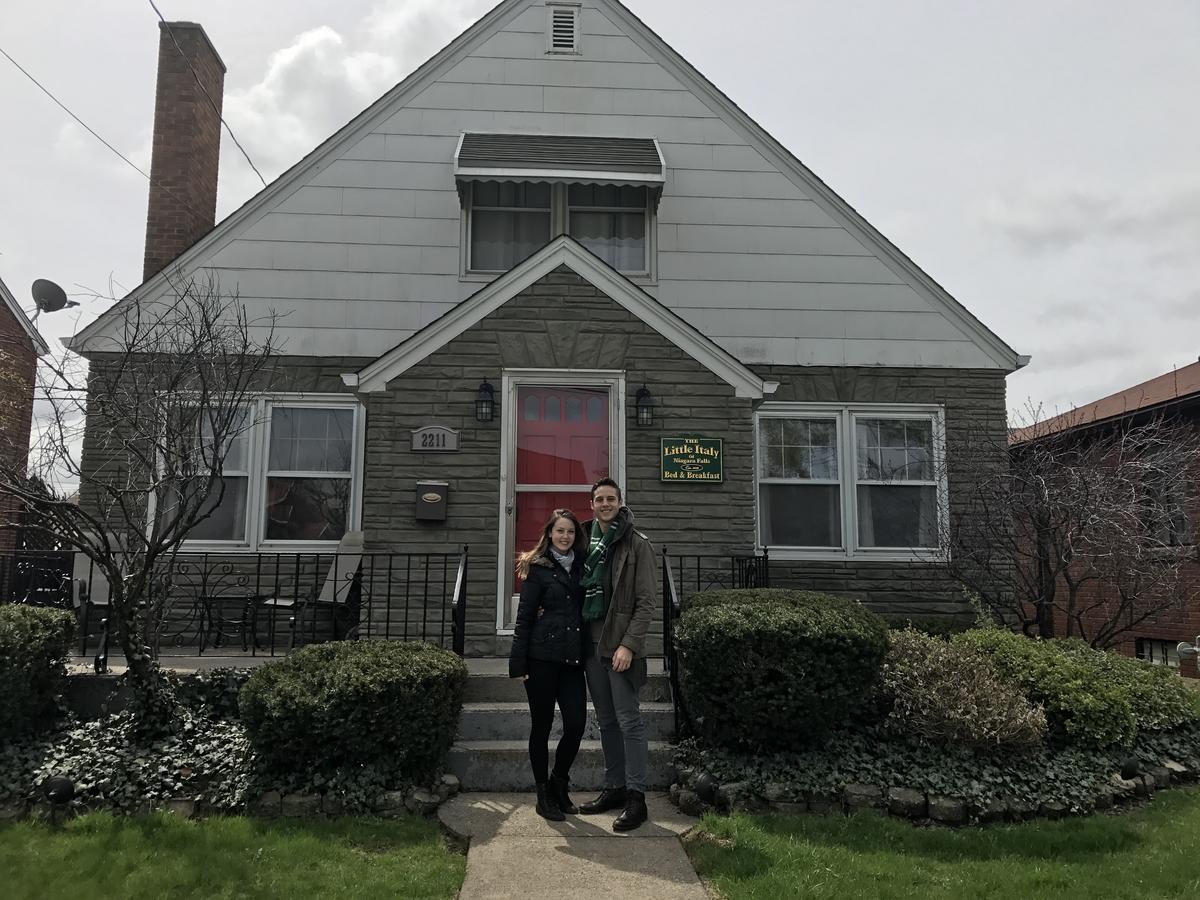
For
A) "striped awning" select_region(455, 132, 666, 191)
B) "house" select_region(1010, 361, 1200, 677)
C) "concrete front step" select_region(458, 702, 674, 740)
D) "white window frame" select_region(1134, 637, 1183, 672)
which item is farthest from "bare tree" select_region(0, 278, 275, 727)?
"white window frame" select_region(1134, 637, 1183, 672)

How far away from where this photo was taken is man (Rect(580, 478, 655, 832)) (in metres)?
4.72

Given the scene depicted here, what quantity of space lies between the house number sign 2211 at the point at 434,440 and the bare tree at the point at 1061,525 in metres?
5.21

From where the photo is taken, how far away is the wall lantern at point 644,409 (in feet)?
25.7

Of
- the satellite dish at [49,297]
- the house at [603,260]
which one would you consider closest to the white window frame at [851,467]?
the house at [603,260]

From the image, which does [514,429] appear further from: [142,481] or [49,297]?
[49,297]

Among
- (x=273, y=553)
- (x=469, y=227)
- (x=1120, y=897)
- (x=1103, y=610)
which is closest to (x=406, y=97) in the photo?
(x=469, y=227)

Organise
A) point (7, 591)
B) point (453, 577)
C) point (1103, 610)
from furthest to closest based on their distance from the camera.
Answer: point (1103, 610)
point (7, 591)
point (453, 577)

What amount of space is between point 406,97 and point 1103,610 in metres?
12.9

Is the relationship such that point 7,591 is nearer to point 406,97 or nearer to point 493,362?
point 493,362

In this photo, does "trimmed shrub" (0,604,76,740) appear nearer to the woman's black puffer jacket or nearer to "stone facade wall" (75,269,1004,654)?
"stone facade wall" (75,269,1004,654)

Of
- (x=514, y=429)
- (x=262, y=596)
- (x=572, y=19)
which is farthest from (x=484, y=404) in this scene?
(x=572, y=19)

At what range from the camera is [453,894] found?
3912 mm

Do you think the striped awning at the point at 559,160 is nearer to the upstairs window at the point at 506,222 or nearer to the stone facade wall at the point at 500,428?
the upstairs window at the point at 506,222

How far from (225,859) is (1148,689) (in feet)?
20.4
